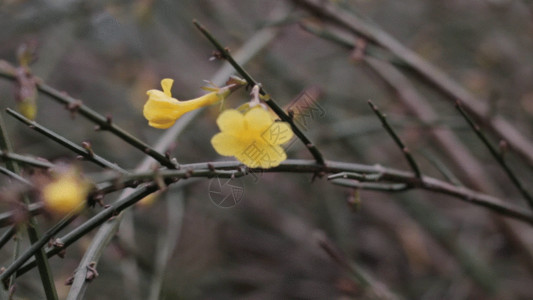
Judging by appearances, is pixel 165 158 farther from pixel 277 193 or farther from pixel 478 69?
pixel 478 69

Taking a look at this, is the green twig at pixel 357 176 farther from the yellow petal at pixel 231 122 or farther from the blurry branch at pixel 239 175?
the yellow petal at pixel 231 122

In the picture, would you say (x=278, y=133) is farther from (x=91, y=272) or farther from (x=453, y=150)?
(x=453, y=150)

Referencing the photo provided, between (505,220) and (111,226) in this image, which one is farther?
(505,220)

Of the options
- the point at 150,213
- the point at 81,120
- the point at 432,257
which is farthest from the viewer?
the point at 81,120

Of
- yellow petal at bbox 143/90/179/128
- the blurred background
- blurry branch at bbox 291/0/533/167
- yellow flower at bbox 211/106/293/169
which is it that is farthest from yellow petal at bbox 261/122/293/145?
blurry branch at bbox 291/0/533/167

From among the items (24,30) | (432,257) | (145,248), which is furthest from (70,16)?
(432,257)

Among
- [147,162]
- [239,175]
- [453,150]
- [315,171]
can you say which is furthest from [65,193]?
[453,150]
